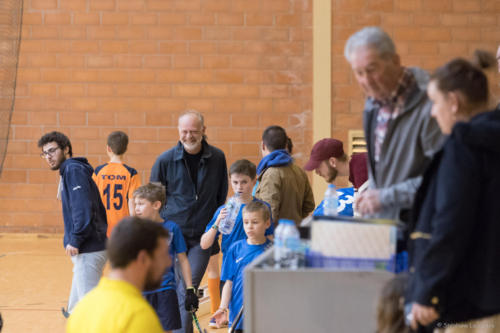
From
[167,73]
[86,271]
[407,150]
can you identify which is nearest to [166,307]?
[86,271]

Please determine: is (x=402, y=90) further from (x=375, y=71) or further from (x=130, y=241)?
(x=130, y=241)

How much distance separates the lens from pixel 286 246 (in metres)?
2.39

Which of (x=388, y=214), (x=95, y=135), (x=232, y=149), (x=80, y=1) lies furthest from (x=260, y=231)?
(x=80, y=1)

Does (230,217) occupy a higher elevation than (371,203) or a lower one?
lower

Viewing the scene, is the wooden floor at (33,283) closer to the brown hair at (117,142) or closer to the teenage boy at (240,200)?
the teenage boy at (240,200)

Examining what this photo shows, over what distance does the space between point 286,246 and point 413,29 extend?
6.34 m

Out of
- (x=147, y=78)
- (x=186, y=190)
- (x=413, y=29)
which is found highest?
(x=413, y=29)

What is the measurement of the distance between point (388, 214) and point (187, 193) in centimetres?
277

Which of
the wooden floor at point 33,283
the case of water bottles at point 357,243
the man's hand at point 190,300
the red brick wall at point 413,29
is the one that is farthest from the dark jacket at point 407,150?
the red brick wall at point 413,29

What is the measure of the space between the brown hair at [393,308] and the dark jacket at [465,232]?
0.11 meters

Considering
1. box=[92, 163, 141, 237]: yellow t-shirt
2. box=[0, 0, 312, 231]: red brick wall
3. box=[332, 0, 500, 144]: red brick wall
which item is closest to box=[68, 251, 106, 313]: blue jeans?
box=[92, 163, 141, 237]: yellow t-shirt

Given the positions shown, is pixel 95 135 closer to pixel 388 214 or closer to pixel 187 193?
pixel 187 193

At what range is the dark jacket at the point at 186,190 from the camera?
492cm

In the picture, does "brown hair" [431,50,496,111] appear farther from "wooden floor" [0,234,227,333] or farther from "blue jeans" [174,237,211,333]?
"wooden floor" [0,234,227,333]
